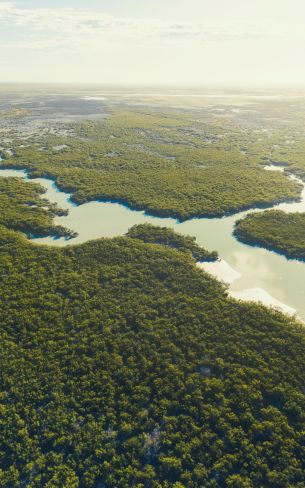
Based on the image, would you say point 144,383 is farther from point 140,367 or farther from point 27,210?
point 27,210

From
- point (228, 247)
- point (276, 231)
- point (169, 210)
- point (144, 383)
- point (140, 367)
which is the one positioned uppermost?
point (169, 210)

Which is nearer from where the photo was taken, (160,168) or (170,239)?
(170,239)

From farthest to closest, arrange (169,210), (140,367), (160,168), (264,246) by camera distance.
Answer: (160,168), (169,210), (264,246), (140,367)

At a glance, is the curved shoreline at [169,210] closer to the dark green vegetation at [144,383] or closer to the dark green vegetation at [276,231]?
the dark green vegetation at [276,231]

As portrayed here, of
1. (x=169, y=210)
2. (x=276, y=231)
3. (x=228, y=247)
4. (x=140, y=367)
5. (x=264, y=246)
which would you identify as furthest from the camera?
(x=169, y=210)

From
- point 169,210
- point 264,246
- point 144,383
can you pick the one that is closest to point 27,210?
point 169,210

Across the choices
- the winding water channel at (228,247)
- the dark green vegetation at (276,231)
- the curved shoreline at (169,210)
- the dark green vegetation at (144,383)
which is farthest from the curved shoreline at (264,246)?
the dark green vegetation at (144,383)

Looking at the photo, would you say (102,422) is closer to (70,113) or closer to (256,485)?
(256,485)
